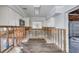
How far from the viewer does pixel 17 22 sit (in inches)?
199

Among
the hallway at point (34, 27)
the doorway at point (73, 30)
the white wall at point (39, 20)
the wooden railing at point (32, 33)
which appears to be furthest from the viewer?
the white wall at point (39, 20)

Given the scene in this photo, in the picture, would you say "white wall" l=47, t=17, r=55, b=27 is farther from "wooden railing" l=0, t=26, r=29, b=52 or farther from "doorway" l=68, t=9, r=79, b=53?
"doorway" l=68, t=9, r=79, b=53

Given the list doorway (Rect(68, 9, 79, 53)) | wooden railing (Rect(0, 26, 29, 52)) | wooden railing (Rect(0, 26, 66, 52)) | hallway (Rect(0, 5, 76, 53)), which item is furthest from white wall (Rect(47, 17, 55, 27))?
doorway (Rect(68, 9, 79, 53))

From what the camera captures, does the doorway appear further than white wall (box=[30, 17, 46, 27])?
No

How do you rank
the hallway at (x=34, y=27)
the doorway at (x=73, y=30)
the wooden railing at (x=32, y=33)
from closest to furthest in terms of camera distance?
the doorway at (x=73, y=30) → the wooden railing at (x=32, y=33) → the hallway at (x=34, y=27)

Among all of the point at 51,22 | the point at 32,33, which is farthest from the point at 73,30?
the point at 32,33

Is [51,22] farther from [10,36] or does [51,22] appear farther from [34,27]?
[10,36]

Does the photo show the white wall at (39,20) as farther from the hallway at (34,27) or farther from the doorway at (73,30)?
the doorway at (73,30)

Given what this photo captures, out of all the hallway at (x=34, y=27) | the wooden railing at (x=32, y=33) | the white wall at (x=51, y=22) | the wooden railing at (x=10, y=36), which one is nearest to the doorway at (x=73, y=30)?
the wooden railing at (x=32, y=33)

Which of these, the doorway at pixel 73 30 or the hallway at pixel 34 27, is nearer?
the doorway at pixel 73 30

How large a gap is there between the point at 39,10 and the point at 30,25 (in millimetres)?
708

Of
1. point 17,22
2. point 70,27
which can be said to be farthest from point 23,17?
point 70,27
